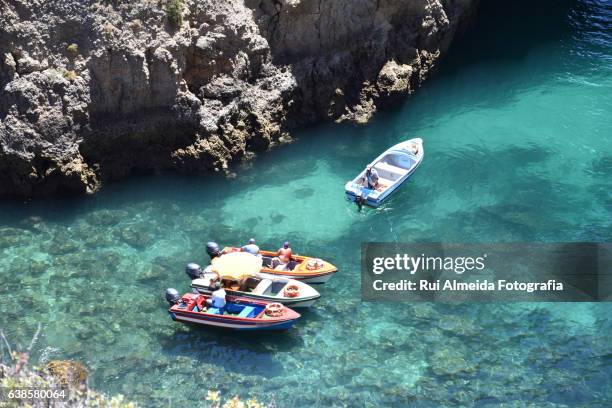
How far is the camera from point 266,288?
2750 centimetres

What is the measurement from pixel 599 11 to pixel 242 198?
25327 mm

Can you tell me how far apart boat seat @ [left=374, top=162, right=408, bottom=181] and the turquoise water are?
32.1 inches

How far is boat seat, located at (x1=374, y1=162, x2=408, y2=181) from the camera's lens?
3256 centimetres

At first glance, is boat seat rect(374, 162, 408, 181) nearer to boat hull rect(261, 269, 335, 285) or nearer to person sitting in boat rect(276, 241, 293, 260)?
person sitting in boat rect(276, 241, 293, 260)

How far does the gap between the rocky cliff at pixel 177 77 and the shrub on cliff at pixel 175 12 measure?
0.19 feet

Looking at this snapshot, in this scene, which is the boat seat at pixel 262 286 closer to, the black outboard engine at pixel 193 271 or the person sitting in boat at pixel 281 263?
the person sitting in boat at pixel 281 263

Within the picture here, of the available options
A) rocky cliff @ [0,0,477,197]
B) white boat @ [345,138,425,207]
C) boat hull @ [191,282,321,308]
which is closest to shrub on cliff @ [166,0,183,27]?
rocky cliff @ [0,0,477,197]

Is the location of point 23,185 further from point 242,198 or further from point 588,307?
point 588,307

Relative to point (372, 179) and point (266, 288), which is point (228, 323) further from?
point (372, 179)

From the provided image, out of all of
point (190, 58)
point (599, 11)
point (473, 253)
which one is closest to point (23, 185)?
point (190, 58)

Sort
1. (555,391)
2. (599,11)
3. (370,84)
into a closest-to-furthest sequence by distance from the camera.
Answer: (555,391), (370,84), (599,11)

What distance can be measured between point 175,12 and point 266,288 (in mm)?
12486

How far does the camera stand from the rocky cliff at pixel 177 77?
3092cm

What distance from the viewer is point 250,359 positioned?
2522 cm
